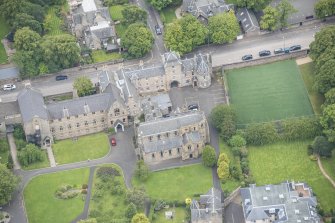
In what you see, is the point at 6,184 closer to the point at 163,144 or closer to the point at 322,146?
the point at 163,144

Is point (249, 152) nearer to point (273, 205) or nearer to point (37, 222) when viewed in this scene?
point (273, 205)

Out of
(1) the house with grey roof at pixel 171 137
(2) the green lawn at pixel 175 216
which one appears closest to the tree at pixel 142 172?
(1) the house with grey roof at pixel 171 137

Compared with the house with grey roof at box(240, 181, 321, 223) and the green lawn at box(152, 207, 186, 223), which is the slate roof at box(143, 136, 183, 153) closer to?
the green lawn at box(152, 207, 186, 223)

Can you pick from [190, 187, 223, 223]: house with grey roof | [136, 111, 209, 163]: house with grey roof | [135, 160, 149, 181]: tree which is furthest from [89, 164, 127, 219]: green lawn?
[190, 187, 223, 223]: house with grey roof

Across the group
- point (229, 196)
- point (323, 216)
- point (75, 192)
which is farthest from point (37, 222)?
point (323, 216)

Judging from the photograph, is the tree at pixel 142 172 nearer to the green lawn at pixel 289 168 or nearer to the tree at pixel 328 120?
the green lawn at pixel 289 168
